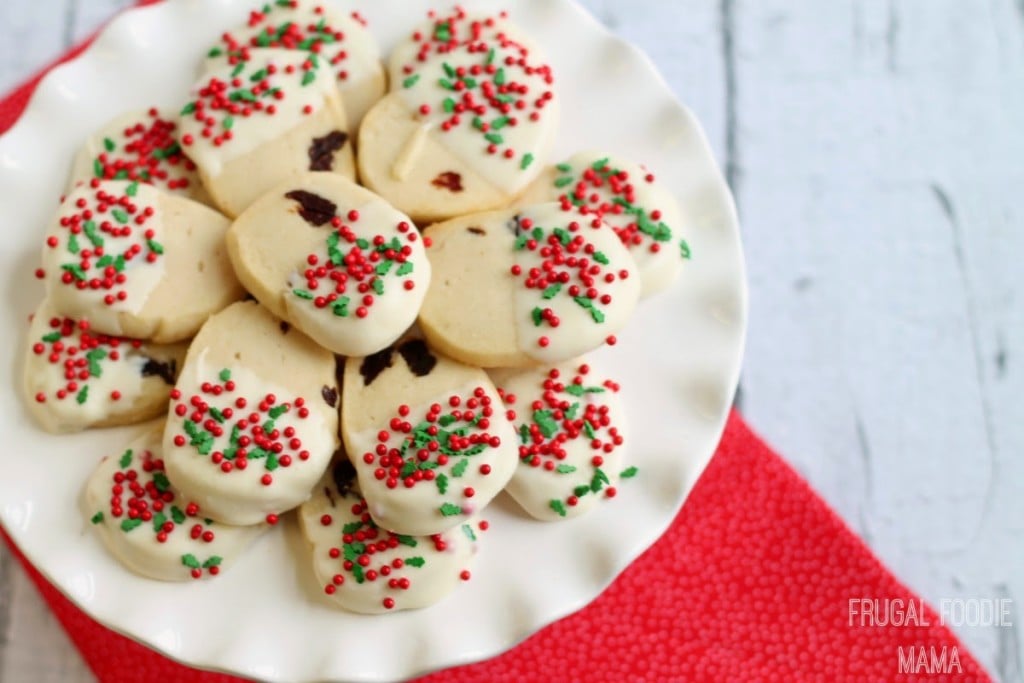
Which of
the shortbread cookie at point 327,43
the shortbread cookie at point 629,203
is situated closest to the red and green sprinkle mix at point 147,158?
the shortbread cookie at point 327,43

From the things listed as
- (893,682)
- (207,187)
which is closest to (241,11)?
(207,187)

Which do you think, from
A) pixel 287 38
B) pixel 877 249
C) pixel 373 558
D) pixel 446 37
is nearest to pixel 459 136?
pixel 446 37

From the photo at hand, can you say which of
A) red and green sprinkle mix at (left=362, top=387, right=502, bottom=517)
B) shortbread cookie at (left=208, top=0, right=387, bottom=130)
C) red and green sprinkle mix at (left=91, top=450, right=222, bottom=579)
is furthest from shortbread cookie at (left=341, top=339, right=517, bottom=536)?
shortbread cookie at (left=208, top=0, right=387, bottom=130)

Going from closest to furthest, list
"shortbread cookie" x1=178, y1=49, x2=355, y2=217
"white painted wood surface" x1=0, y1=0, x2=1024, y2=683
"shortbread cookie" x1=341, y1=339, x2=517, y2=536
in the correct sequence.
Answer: "shortbread cookie" x1=341, y1=339, x2=517, y2=536
"shortbread cookie" x1=178, y1=49, x2=355, y2=217
"white painted wood surface" x1=0, y1=0, x2=1024, y2=683

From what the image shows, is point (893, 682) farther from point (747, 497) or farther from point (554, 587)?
point (554, 587)

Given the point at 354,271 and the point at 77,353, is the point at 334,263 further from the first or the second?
the point at 77,353

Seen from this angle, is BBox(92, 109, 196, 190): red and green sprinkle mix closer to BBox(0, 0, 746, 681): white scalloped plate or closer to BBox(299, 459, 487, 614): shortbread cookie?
BBox(0, 0, 746, 681): white scalloped plate
